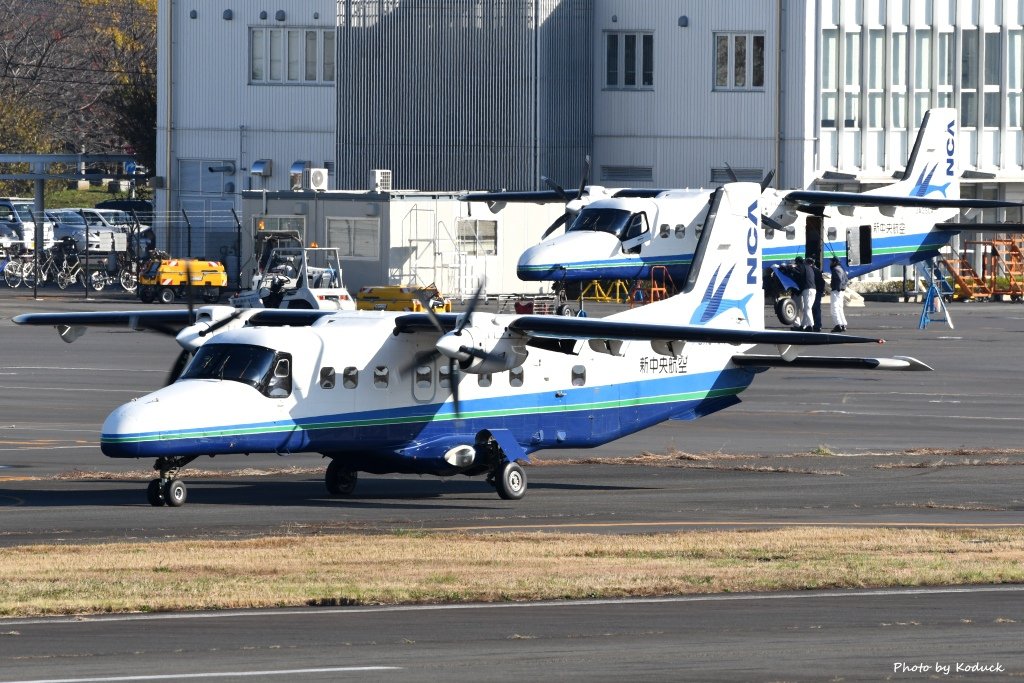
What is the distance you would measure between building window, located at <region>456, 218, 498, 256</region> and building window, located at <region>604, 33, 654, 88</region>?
37.0ft

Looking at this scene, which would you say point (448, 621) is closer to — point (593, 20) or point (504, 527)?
point (504, 527)

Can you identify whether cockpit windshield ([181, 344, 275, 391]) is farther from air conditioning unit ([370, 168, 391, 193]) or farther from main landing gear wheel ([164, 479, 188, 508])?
air conditioning unit ([370, 168, 391, 193])

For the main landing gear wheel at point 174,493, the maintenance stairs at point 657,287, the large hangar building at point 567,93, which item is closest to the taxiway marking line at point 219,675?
the main landing gear wheel at point 174,493

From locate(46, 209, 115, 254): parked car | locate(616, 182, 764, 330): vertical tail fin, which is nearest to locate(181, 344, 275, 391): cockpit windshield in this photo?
locate(616, 182, 764, 330): vertical tail fin

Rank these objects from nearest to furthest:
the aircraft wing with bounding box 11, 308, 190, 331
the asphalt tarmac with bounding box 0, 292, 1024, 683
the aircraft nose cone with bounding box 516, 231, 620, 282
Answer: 1. the asphalt tarmac with bounding box 0, 292, 1024, 683
2. the aircraft wing with bounding box 11, 308, 190, 331
3. the aircraft nose cone with bounding box 516, 231, 620, 282

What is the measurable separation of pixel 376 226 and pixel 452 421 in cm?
3658

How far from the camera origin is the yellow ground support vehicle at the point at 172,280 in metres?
55.5

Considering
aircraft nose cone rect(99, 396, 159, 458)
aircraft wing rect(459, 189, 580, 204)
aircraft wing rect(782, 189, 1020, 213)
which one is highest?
aircraft wing rect(459, 189, 580, 204)

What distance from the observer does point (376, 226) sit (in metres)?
58.3

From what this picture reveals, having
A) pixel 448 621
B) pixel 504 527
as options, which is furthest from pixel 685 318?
pixel 448 621

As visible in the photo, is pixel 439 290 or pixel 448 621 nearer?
pixel 448 621

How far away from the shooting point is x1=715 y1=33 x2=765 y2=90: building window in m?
64.9

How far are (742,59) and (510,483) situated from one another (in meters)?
45.8

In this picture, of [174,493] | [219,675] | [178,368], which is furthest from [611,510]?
[219,675]
